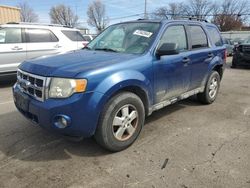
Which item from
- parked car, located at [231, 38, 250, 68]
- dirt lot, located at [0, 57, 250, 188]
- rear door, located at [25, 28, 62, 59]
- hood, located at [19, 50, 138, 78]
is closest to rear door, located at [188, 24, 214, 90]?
dirt lot, located at [0, 57, 250, 188]

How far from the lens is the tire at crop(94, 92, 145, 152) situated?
3.33 meters

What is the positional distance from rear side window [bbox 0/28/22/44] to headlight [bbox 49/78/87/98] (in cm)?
524

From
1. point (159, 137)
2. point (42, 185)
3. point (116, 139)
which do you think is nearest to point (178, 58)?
point (159, 137)

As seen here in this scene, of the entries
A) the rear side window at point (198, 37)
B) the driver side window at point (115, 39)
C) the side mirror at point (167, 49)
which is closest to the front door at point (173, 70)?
the side mirror at point (167, 49)

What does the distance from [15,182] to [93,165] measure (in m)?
0.90

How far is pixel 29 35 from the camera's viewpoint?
7.98 meters

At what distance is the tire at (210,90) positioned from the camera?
5.66 meters

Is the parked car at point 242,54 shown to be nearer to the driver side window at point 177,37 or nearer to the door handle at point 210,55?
the door handle at point 210,55

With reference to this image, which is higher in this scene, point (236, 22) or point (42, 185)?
point (236, 22)

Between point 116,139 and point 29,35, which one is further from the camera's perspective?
point 29,35

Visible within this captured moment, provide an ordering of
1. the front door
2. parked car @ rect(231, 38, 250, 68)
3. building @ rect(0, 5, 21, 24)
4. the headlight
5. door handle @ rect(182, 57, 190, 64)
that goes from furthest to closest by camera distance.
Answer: building @ rect(0, 5, 21, 24)
parked car @ rect(231, 38, 250, 68)
door handle @ rect(182, 57, 190, 64)
the front door
the headlight

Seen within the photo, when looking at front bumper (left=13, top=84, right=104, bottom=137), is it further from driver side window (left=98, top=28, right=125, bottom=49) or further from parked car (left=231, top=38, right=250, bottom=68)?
parked car (left=231, top=38, right=250, bottom=68)

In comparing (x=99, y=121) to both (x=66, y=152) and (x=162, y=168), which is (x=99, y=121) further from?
(x=162, y=168)

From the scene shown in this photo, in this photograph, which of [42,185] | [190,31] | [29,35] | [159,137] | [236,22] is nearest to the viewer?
[42,185]
